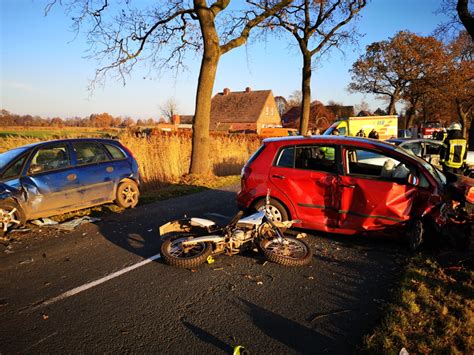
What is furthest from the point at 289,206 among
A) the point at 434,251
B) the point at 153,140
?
the point at 153,140

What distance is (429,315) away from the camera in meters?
3.39

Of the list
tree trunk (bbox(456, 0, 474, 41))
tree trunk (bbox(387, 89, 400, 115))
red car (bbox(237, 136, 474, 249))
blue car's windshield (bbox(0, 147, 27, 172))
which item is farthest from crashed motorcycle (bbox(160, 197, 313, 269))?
tree trunk (bbox(387, 89, 400, 115))

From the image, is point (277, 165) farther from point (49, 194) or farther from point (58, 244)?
point (49, 194)

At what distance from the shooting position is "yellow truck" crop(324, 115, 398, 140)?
19859 mm

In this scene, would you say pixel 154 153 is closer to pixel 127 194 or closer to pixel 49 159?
pixel 127 194

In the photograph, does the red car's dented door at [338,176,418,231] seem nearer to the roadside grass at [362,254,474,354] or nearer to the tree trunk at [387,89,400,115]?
the roadside grass at [362,254,474,354]

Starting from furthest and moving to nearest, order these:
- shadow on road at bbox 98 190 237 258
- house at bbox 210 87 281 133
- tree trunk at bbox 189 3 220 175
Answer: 1. house at bbox 210 87 281 133
2. tree trunk at bbox 189 3 220 175
3. shadow on road at bbox 98 190 237 258

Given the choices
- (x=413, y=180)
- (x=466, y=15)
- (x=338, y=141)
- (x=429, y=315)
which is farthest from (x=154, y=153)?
(x=466, y=15)

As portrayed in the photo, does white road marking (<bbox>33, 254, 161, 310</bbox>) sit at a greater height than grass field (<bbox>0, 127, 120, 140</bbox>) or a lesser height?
lesser

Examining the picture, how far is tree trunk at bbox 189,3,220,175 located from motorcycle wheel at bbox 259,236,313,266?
309 inches

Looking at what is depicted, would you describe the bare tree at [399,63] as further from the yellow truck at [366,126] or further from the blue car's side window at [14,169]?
the blue car's side window at [14,169]

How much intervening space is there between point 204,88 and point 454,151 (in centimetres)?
792

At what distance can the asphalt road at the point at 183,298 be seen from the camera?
3127mm

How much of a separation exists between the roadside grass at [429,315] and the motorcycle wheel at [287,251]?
4.02 feet
